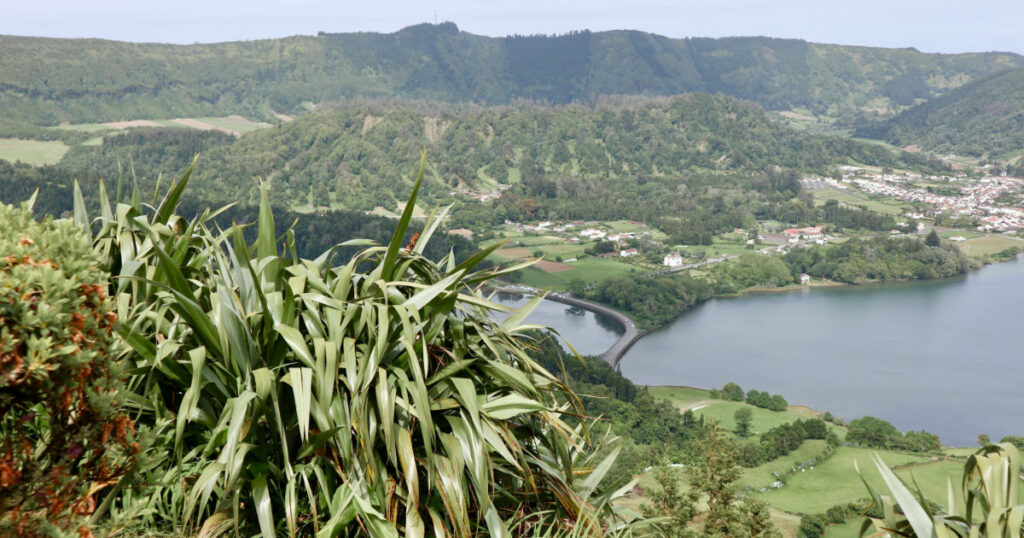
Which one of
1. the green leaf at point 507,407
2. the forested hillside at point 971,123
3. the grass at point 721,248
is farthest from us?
the forested hillside at point 971,123

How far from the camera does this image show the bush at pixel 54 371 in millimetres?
1087

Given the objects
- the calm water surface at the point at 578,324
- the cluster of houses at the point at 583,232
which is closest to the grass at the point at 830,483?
the calm water surface at the point at 578,324

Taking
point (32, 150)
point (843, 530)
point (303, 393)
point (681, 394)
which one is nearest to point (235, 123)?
point (32, 150)

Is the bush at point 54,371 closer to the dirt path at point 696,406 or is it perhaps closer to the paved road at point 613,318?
the dirt path at point 696,406

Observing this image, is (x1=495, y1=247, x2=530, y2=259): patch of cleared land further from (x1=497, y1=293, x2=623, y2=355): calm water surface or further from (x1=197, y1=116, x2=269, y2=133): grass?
(x1=197, y1=116, x2=269, y2=133): grass

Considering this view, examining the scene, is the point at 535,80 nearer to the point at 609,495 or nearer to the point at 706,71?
the point at 706,71

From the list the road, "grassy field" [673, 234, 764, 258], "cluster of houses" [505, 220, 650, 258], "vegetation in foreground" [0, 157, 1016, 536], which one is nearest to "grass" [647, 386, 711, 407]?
the road

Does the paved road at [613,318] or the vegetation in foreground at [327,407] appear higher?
the vegetation in foreground at [327,407]

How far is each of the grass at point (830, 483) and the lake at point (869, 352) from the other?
4.84 meters

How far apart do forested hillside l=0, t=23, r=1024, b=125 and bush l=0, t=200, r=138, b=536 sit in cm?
11720

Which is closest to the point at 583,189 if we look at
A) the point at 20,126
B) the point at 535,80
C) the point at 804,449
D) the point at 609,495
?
the point at 804,449

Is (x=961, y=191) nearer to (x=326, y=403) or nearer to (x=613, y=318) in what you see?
(x=613, y=318)

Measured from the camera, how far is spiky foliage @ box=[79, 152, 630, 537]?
6.21 feet

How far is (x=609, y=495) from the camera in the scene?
8.06ft
